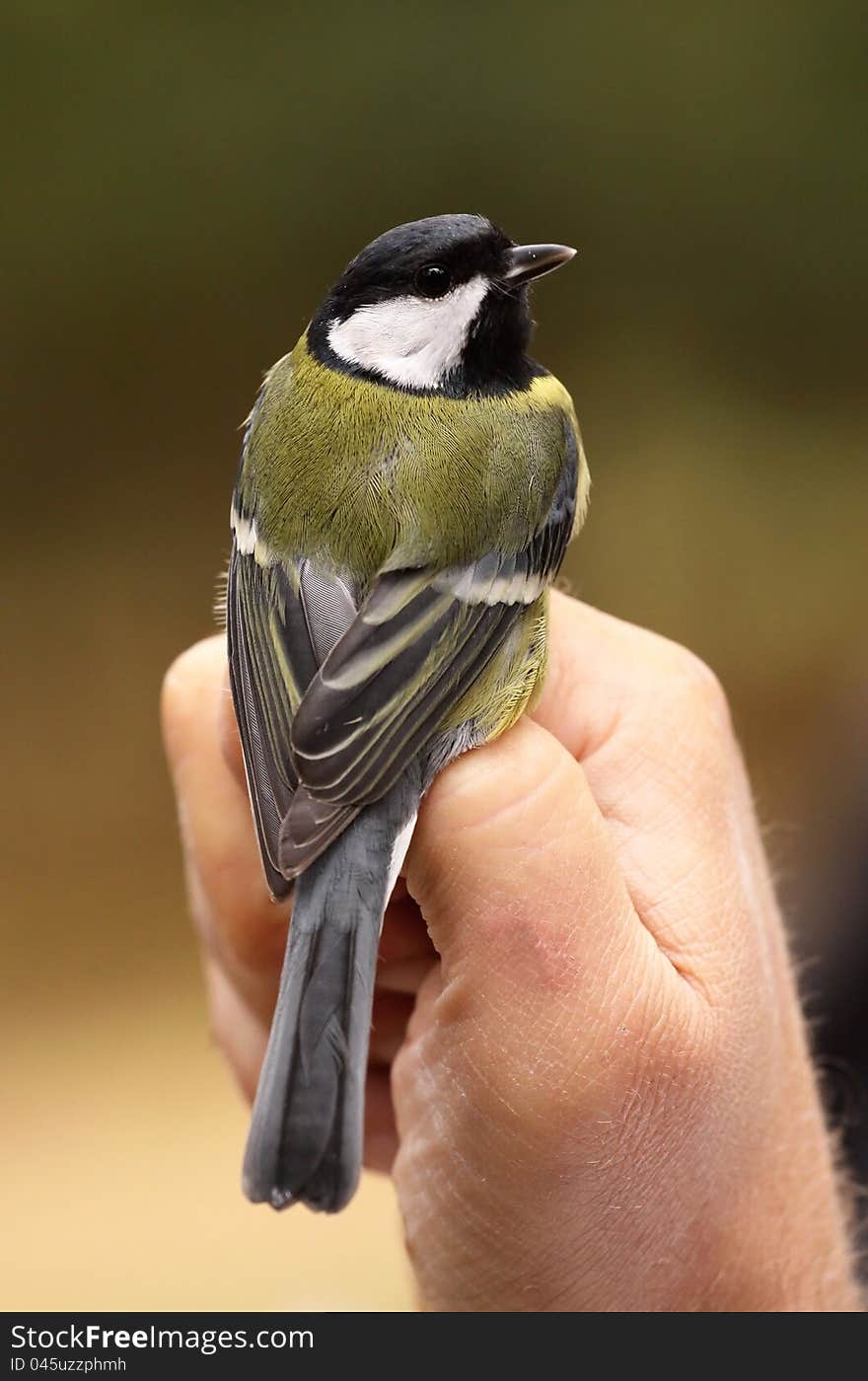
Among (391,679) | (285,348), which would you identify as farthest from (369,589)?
(285,348)

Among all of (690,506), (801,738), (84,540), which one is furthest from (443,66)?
(801,738)

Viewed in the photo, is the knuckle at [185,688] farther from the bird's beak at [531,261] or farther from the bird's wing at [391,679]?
the bird's beak at [531,261]

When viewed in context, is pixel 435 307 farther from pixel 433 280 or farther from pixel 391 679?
pixel 391 679

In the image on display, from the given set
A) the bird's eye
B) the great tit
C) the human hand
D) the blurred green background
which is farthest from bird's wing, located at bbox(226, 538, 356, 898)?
the blurred green background

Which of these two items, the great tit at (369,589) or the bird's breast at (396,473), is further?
the bird's breast at (396,473)

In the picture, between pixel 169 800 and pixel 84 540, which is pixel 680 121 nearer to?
pixel 84 540

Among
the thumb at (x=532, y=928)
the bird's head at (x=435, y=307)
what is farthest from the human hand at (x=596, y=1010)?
the bird's head at (x=435, y=307)
